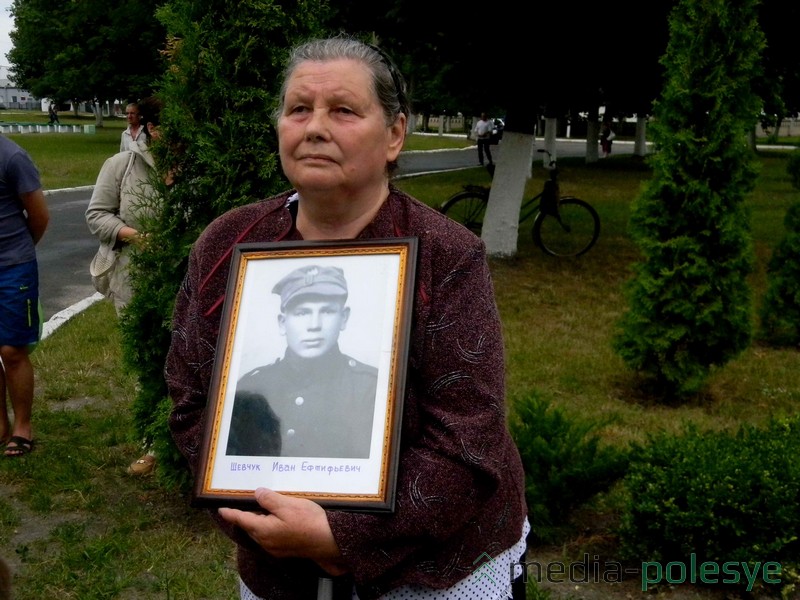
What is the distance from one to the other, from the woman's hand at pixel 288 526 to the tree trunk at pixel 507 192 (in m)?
9.95

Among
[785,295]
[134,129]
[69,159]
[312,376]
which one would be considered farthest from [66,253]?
[69,159]

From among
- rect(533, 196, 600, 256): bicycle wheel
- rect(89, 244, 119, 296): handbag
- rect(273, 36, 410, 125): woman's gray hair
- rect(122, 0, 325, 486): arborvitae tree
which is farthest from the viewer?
rect(533, 196, 600, 256): bicycle wheel

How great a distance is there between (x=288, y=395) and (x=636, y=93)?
1044cm

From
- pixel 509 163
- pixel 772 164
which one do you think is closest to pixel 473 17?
pixel 509 163

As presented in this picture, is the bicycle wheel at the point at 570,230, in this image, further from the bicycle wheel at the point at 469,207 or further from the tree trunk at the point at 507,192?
the bicycle wheel at the point at 469,207

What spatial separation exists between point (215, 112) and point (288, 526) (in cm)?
283

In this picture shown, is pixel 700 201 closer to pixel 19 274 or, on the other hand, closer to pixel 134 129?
pixel 134 129

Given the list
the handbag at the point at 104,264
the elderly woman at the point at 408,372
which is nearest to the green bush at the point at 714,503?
the elderly woman at the point at 408,372

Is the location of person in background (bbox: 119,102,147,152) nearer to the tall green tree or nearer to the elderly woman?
the elderly woman

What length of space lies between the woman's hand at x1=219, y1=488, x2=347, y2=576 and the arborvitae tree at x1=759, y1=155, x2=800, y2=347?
7370mm

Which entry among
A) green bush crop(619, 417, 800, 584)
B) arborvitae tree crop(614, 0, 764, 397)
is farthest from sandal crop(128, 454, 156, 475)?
arborvitae tree crop(614, 0, 764, 397)

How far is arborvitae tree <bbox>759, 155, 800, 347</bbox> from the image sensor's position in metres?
A: 8.19

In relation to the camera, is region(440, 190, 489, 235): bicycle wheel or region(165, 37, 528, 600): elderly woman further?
region(440, 190, 489, 235): bicycle wheel

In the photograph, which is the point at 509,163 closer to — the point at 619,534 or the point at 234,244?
the point at 619,534
